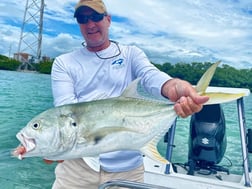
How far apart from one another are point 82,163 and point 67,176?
14 centimetres

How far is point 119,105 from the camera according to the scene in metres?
1.66

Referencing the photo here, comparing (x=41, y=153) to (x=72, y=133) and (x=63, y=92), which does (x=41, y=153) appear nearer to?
(x=72, y=133)

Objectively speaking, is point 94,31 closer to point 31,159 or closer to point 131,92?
point 131,92

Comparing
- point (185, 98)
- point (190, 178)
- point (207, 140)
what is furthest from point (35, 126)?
point (207, 140)

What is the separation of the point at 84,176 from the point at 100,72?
25.1 inches

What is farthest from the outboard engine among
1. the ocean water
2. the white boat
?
the ocean water

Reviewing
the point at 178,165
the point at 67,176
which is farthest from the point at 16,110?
the point at 67,176

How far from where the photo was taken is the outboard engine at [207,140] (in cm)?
412

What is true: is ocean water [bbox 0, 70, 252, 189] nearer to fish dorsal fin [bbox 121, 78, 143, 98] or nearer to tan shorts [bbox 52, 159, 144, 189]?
tan shorts [bbox 52, 159, 144, 189]

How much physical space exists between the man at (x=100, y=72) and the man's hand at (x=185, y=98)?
220 mm

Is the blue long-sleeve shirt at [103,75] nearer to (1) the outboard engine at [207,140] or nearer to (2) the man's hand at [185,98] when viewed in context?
(2) the man's hand at [185,98]

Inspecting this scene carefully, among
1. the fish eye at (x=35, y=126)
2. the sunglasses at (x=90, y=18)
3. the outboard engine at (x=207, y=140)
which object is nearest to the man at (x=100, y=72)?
the sunglasses at (x=90, y=18)

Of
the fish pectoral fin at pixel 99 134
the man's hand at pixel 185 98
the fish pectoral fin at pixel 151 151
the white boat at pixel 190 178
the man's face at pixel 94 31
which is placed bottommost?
the white boat at pixel 190 178

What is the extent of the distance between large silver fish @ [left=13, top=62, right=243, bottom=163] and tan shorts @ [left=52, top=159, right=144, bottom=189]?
58 cm
